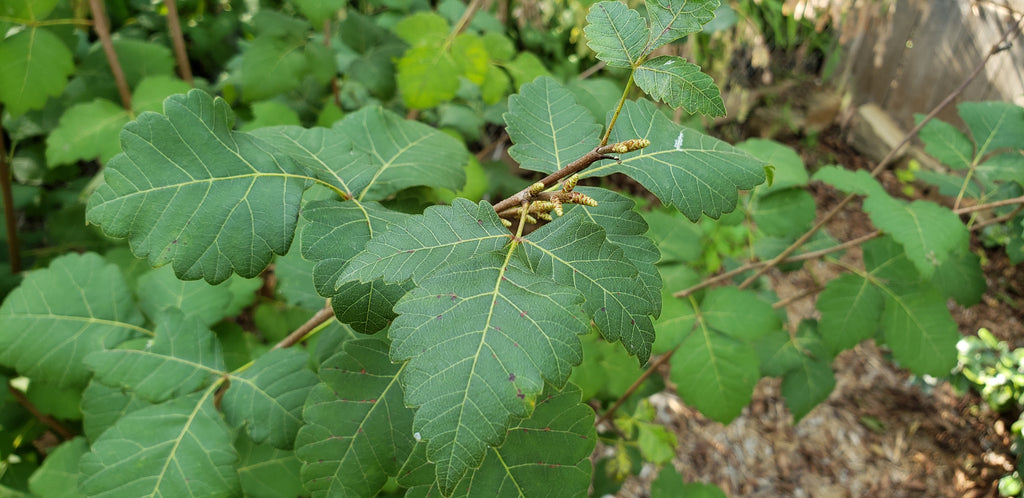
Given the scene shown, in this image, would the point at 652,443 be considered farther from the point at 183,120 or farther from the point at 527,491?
the point at 183,120

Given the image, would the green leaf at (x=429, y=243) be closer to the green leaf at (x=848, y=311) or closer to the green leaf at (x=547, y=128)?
the green leaf at (x=547, y=128)

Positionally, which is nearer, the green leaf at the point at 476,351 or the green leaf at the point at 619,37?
the green leaf at the point at 476,351

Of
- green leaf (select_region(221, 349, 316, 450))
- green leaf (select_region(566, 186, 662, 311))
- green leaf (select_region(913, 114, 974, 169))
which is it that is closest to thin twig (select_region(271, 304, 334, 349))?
green leaf (select_region(221, 349, 316, 450))

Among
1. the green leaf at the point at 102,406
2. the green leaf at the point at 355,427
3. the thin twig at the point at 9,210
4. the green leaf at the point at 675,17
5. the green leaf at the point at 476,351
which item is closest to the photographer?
the green leaf at the point at 476,351

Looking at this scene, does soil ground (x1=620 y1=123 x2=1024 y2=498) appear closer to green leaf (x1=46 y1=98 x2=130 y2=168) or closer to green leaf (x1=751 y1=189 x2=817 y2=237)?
green leaf (x1=751 y1=189 x2=817 y2=237)

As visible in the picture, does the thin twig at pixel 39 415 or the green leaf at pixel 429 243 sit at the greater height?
the green leaf at pixel 429 243

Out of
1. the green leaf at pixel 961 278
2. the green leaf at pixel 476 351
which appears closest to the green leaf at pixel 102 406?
the green leaf at pixel 476 351
